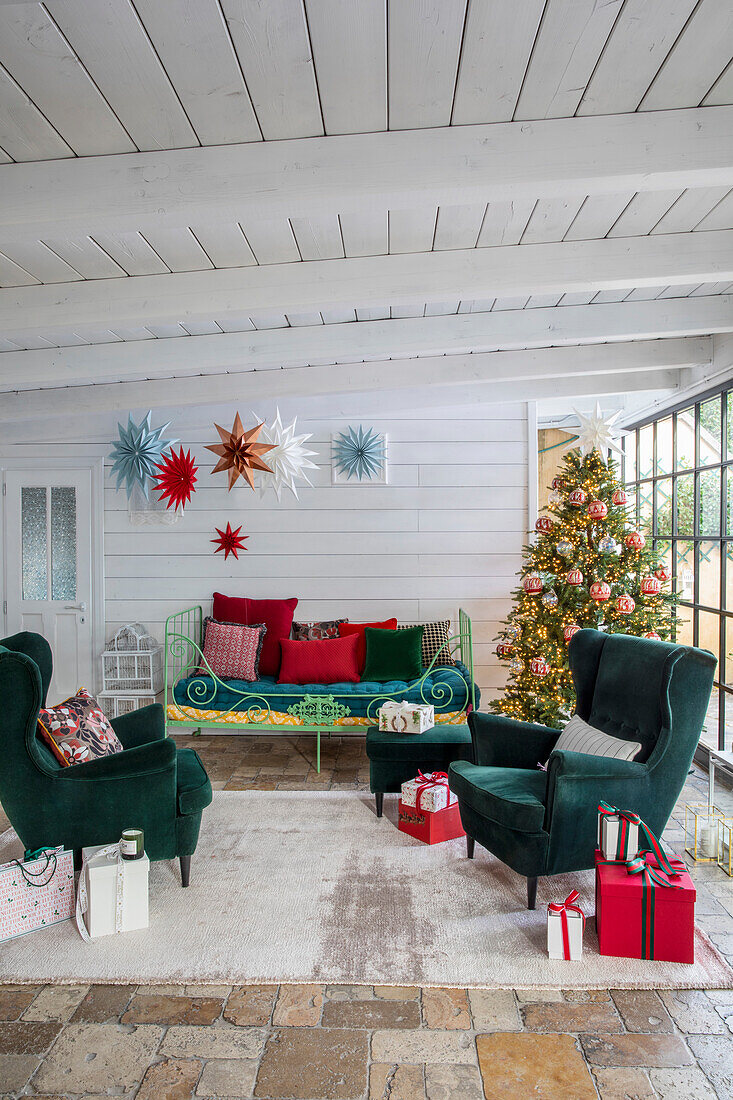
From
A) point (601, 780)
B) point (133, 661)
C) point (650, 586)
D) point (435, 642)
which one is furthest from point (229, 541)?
point (601, 780)

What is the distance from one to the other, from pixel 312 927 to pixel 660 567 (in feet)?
9.71

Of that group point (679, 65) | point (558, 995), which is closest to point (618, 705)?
point (558, 995)

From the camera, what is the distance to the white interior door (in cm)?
570

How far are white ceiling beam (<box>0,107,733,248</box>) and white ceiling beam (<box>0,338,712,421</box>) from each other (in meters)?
2.43

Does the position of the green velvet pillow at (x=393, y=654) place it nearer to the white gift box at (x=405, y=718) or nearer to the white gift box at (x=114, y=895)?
the white gift box at (x=405, y=718)

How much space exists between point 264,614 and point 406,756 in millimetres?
2090

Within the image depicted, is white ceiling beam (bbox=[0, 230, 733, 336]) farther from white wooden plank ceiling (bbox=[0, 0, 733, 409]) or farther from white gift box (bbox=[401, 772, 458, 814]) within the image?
white gift box (bbox=[401, 772, 458, 814])

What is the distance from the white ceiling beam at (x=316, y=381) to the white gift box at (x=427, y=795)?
2462mm

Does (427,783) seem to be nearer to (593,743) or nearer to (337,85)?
(593,743)

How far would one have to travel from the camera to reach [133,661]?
18.2 feet

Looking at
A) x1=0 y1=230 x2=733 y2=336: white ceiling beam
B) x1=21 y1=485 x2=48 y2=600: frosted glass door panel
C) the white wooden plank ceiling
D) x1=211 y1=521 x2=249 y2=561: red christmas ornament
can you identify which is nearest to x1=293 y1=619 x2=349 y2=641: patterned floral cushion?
x1=211 y1=521 x2=249 y2=561: red christmas ornament

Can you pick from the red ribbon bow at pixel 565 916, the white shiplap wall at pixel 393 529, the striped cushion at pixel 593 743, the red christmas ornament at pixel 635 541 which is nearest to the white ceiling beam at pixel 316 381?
the white shiplap wall at pixel 393 529

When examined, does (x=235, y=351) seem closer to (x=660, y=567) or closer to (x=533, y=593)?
(x=533, y=593)

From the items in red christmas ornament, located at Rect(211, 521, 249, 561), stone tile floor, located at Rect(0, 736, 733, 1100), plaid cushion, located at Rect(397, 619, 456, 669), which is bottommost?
stone tile floor, located at Rect(0, 736, 733, 1100)
